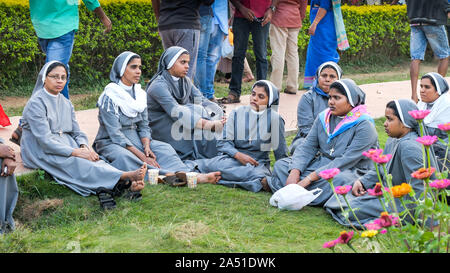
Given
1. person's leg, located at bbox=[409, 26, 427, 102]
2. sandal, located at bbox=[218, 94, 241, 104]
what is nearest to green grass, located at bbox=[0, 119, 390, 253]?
sandal, located at bbox=[218, 94, 241, 104]

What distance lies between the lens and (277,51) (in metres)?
8.93

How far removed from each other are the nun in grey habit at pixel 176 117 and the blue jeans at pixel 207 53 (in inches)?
54.1

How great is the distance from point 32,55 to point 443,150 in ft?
20.1

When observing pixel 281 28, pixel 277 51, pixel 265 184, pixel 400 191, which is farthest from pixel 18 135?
pixel 281 28

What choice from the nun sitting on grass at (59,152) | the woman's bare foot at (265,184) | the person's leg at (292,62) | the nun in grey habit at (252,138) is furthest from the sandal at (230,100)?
the nun sitting on grass at (59,152)

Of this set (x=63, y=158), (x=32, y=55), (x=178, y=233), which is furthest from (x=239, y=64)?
(x=178, y=233)

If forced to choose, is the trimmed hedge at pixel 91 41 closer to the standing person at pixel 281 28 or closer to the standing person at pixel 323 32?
the standing person at pixel 281 28

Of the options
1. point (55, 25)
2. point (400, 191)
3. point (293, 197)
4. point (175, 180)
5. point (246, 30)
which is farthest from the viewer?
point (246, 30)

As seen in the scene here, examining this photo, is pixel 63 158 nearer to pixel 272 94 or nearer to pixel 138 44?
pixel 272 94

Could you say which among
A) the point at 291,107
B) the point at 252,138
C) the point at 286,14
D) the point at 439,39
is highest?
the point at 286,14

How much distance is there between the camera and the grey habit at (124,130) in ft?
18.7

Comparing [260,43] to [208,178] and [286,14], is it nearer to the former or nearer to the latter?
[286,14]

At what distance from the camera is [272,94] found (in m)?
5.82

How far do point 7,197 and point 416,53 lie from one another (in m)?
5.66
